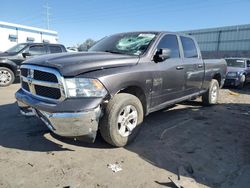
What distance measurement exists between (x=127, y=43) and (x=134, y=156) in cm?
217

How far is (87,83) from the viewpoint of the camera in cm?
351

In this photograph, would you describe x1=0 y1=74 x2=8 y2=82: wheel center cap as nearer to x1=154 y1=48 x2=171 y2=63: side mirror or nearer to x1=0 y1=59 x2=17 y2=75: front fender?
x1=0 y1=59 x2=17 y2=75: front fender

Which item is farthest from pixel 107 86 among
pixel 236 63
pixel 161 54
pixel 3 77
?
pixel 236 63

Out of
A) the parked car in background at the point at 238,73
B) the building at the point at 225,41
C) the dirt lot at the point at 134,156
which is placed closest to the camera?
the dirt lot at the point at 134,156

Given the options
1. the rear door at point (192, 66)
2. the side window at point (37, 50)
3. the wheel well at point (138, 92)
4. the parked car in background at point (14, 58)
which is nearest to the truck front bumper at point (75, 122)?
the wheel well at point (138, 92)

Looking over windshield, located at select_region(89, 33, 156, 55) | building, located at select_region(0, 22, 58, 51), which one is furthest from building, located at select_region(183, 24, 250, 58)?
windshield, located at select_region(89, 33, 156, 55)

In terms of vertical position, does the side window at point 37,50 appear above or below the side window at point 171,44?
below

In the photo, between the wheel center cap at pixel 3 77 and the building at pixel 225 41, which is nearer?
the wheel center cap at pixel 3 77

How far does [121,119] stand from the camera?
4.00 meters

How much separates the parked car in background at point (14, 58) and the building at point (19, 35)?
19.9m

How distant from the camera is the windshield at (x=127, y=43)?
15.5 feet

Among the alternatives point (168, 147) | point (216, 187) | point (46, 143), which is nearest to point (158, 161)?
point (168, 147)

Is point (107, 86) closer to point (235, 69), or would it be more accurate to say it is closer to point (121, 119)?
point (121, 119)

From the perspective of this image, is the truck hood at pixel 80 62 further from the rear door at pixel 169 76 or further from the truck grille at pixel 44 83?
the rear door at pixel 169 76
